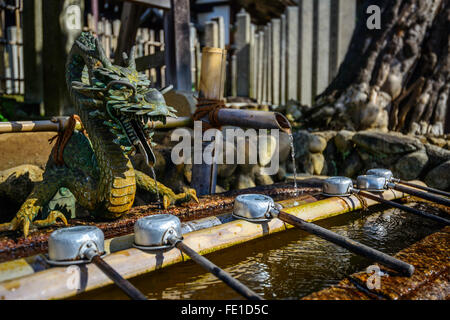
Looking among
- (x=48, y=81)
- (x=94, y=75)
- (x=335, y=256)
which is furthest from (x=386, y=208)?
(x=48, y=81)

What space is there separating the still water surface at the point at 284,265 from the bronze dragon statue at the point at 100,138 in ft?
1.68

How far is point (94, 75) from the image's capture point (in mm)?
1758

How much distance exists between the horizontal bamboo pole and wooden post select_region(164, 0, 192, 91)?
316 centimetres

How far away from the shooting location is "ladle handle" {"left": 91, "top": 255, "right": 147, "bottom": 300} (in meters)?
1.07

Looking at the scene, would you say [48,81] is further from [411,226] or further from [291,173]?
[411,226]

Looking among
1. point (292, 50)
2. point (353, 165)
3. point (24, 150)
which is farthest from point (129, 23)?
point (292, 50)

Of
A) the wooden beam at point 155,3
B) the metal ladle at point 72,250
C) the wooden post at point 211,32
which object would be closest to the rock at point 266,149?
the wooden beam at point 155,3

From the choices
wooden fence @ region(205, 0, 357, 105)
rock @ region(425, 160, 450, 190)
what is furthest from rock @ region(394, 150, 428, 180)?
wooden fence @ region(205, 0, 357, 105)

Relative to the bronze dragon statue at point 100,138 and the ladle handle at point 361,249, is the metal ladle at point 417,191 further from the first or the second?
the bronze dragon statue at point 100,138

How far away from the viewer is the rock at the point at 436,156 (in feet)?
14.5

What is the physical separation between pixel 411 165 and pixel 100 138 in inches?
152

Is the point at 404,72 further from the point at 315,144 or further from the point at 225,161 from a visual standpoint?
the point at 225,161

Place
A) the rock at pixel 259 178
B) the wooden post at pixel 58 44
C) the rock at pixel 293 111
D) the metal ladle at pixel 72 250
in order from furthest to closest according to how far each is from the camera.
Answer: the rock at pixel 293 111
the wooden post at pixel 58 44
the rock at pixel 259 178
the metal ladle at pixel 72 250

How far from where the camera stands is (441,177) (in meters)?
4.18
